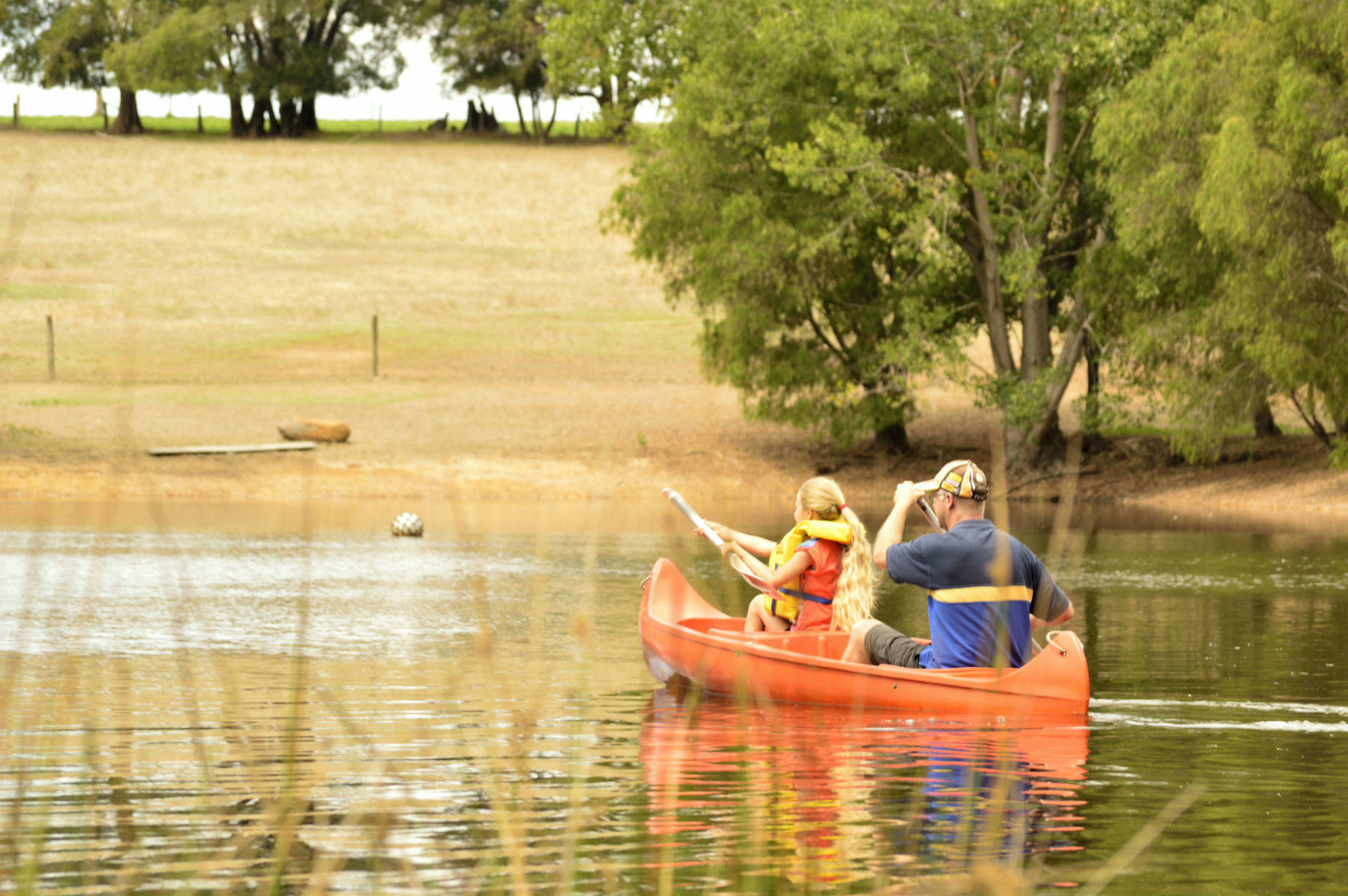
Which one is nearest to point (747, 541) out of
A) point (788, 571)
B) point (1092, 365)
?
point (788, 571)

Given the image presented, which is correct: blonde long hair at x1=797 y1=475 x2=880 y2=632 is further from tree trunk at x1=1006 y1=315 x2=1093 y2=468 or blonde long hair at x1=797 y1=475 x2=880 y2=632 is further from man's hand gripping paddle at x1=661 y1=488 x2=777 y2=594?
tree trunk at x1=1006 y1=315 x2=1093 y2=468

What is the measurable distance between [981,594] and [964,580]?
21 cm

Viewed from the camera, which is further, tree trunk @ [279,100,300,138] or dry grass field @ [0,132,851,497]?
tree trunk @ [279,100,300,138]

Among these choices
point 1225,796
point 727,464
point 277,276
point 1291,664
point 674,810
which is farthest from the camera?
point 277,276

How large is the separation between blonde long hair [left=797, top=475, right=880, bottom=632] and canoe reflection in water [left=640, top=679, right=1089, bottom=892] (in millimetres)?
983

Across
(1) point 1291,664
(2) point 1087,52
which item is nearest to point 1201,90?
(2) point 1087,52

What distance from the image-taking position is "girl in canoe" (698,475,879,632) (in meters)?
10.4

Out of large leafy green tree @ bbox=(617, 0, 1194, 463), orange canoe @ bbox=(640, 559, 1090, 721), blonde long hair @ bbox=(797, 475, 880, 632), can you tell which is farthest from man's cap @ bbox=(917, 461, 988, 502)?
large leafy green tree @ bbox=(617, 0, 1194, 463)

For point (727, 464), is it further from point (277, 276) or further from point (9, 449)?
point (277, 276)

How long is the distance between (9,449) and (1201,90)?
835 inches

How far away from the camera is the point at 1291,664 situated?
36.8 feet

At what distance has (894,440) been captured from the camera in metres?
34.0

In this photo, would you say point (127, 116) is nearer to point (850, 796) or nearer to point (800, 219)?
point (800, 219)

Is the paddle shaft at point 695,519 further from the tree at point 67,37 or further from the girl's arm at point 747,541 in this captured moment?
the tree at point 67,37
